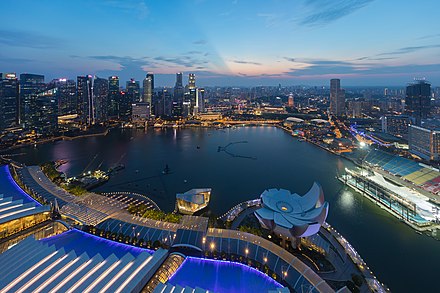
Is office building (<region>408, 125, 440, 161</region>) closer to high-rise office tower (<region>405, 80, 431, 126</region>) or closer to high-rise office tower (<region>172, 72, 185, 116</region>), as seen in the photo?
high-rise office tower (<region>405, 80, 431, 126</region>)

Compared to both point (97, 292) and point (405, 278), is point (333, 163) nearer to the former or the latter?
point (405, 278)

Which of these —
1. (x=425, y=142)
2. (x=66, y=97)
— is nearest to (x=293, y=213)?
(x=425, y=142)

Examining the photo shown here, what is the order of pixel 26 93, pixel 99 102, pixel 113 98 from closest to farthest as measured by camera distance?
pixel 26 93 → pixel 99 102 → pixel 113 98

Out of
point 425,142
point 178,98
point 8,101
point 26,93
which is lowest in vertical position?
point 425,142

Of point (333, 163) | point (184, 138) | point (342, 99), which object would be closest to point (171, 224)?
point (333, 163)

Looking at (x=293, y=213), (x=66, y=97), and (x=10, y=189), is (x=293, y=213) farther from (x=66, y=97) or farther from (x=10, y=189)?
(x=66, y=97)
